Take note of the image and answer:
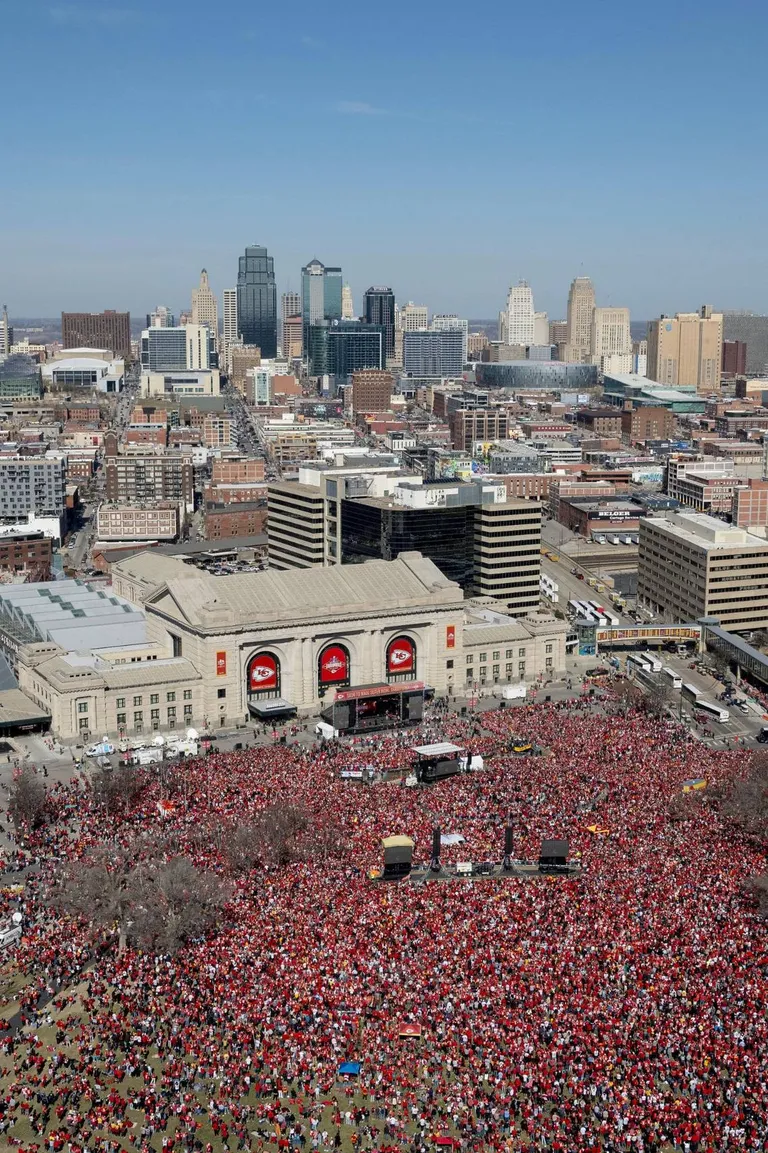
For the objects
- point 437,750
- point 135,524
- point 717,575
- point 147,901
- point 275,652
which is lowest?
point 437,750

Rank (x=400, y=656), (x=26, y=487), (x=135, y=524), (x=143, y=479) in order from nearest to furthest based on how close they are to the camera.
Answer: (x=400, y=656)
(x=135, y=524)
(x=26, y=487)
(x=143, y=479)

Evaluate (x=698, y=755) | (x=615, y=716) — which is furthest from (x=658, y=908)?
(x=615, y=716)

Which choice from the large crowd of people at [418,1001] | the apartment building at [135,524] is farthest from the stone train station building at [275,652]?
the apartment building at [135,524]

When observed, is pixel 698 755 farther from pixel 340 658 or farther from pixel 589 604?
pixel 589 604

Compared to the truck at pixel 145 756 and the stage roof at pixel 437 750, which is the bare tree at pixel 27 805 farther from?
the stage roof at pixel 437 750

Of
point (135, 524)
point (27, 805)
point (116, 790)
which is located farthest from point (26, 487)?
point (27, 805)

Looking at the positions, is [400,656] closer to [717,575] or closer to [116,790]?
[116,790]
